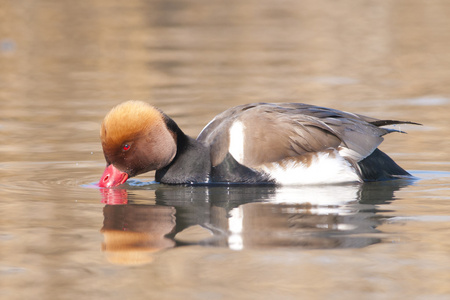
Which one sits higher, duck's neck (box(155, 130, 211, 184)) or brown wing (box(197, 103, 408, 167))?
brown wing (box(197, 103, 408, 167))

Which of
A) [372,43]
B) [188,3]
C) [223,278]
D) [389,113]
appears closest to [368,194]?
[223,278]

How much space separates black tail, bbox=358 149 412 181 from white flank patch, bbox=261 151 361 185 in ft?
0.50

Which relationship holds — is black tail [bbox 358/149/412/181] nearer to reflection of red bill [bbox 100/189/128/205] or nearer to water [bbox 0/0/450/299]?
water [bbox 0/0/450/299]

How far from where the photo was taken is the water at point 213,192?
4.20 metres

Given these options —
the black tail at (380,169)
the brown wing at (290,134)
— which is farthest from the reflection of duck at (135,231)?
the black tail at (380,169)

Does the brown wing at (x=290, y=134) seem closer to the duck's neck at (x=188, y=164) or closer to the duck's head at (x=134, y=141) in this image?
the duck's neck at (x=188, y=164)

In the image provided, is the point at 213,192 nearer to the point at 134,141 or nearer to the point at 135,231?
the point at 134,141

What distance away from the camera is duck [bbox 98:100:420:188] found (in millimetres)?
6371

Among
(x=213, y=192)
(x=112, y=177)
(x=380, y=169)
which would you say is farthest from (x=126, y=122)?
(x=380, y=169)

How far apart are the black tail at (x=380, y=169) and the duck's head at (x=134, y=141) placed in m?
1.47

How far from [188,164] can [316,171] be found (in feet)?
3.13

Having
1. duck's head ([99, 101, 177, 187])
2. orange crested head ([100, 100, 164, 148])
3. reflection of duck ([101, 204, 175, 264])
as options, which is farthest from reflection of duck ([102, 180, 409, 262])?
orange crested head ([100, 100, 164, 148])

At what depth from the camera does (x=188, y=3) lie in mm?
23531

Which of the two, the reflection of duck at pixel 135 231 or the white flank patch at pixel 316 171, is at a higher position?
the white flank patch at pixel 316 171
